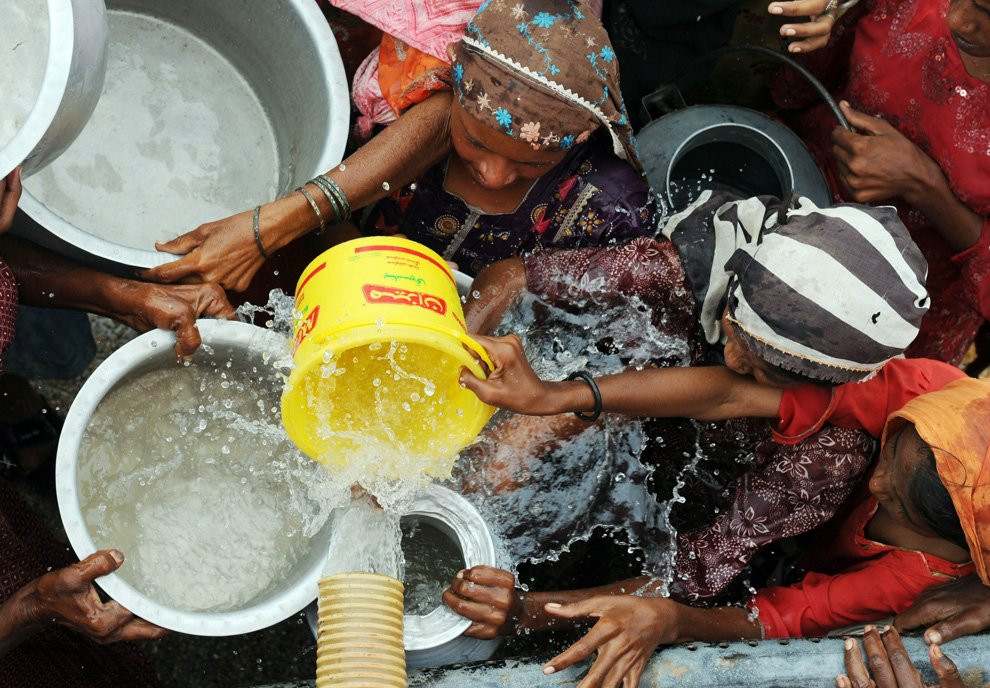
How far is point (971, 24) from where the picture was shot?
2189 mm

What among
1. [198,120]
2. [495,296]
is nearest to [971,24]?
[495,296]

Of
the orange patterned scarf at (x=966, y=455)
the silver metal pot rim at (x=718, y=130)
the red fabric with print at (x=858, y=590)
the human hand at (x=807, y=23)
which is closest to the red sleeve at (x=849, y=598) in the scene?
the red fabric with print at (x=858, y=590)

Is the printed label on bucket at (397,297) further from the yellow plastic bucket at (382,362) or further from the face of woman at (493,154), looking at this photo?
the face of woman at (493,154)

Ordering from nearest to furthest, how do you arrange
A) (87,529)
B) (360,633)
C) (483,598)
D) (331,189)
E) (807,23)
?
(360,633) < (87,529) < (483,598) < (331,189) < (807,23)

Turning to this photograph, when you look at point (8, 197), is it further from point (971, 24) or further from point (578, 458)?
point (971, 24)

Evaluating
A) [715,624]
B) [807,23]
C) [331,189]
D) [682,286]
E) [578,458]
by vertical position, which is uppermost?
[807,23]

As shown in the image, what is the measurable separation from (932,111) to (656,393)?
3.88ft

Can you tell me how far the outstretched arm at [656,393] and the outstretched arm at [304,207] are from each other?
23.6 inches

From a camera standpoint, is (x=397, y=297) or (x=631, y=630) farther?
(x=631, y=630)

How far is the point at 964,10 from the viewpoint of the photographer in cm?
218

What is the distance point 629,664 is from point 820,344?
0.83 m

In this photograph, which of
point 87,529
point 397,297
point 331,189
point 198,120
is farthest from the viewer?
point 198,120

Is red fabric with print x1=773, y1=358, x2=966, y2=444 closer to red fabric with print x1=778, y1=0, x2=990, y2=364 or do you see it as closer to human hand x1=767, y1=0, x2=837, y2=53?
red fabric with print x1=778, y1=0, x2=990, y2=364

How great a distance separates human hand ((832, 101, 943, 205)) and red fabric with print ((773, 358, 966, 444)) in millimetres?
582
